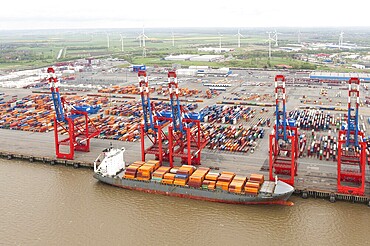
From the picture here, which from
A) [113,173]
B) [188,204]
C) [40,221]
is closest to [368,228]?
[188,204]

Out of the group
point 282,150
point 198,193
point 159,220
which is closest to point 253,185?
point 198,193

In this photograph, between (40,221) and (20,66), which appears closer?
(40,221)

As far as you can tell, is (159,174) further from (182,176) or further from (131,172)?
(131,172)

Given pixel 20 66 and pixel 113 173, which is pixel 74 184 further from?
pixel 20 66

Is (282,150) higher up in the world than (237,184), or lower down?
higher up

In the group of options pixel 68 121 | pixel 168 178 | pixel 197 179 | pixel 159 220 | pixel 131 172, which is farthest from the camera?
pixel 68 121

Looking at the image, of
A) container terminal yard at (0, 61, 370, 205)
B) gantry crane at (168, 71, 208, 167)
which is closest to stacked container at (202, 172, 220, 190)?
container terminal yard at (0, 61, 370, 205)
